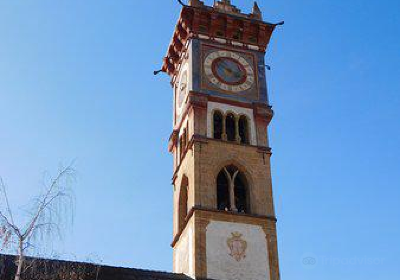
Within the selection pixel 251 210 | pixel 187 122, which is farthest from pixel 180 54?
pixel 251 210

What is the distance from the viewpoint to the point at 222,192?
37.3 metres

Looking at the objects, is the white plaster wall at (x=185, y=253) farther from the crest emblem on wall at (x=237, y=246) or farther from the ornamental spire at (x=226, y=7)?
the ornamental spire at (x=226, y=7)

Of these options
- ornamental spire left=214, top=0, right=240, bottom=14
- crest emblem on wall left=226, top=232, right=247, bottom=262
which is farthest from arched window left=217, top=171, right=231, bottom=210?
Result: ornamental spire left=214, top=0, right=240, bottom=14

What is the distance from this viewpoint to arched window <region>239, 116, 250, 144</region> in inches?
1537

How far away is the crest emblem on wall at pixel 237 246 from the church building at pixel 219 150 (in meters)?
0.05

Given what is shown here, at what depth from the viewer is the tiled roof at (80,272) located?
2384cm

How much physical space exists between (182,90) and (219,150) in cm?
724

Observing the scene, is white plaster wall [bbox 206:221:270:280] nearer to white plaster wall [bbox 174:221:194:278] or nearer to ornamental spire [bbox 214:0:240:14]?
white plaster wall [bbox 174:221:194:278]

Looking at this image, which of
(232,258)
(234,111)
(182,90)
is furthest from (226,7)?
(232,258)

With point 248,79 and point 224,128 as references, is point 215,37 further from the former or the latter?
point 224,128

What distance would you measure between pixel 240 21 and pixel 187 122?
27.4ft

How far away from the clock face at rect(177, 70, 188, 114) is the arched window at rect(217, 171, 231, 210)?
6.76m

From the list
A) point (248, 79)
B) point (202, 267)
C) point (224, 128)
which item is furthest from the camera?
point (248, 79)

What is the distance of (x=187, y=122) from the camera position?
39.9 metres
